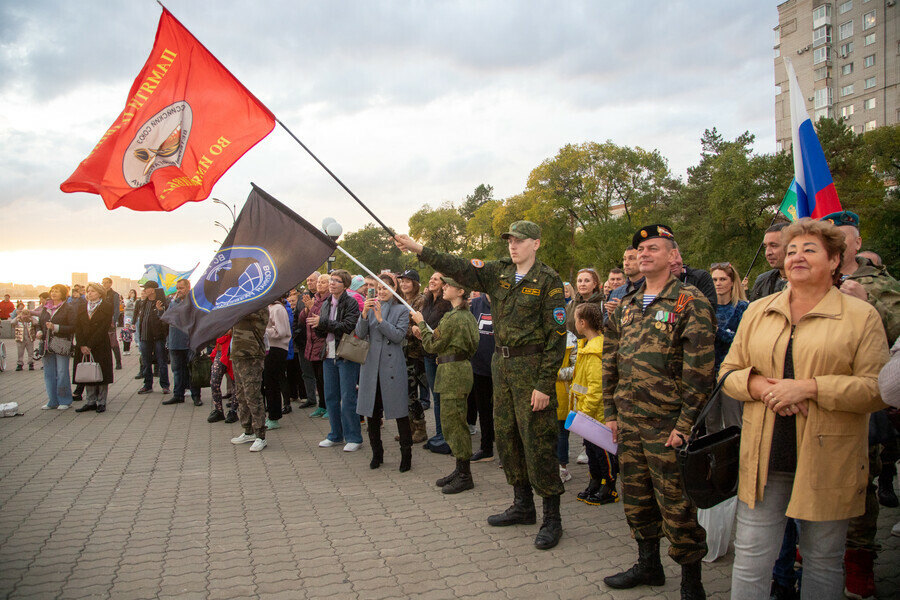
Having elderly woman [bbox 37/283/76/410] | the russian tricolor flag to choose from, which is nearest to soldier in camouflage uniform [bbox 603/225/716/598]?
the russian tricolor flag

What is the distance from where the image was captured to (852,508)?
8.83ft

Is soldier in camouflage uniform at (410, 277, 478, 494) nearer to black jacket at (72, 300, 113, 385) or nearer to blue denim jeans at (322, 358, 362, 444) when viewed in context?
blue denim jeans at (322, 358, 362, 444)

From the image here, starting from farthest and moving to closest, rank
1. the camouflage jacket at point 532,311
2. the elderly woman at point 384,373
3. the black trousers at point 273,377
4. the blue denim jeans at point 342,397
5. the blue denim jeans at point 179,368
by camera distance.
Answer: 1. the blue denim jeans at point 179,368
2. the black trousers at point 273,377
3. the blue denim jeans at point 342,397
4. the elderly woman at point 384,373
5. the camouflage jacket at point 532,311

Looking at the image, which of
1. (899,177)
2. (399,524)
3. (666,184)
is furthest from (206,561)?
(666,184)

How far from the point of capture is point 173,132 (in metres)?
5.84

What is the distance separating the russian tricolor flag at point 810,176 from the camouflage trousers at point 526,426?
2910 millimetres

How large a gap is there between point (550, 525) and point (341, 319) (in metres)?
3.77

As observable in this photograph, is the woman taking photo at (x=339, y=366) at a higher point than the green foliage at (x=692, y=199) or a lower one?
lower

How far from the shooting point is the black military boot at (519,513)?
188 inches

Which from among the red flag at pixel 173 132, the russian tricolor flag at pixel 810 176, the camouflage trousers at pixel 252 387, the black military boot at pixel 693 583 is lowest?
the black military boot at pixel 693 583

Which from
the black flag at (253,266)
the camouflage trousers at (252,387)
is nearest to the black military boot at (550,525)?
the black flag at (253,266)

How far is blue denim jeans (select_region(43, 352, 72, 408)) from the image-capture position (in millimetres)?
10352

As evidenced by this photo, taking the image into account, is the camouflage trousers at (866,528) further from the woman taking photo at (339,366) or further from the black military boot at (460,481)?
the woman taking photo at (339,366)

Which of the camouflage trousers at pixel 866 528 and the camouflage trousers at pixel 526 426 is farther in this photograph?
the camouflage trousers at pixel 526 426
